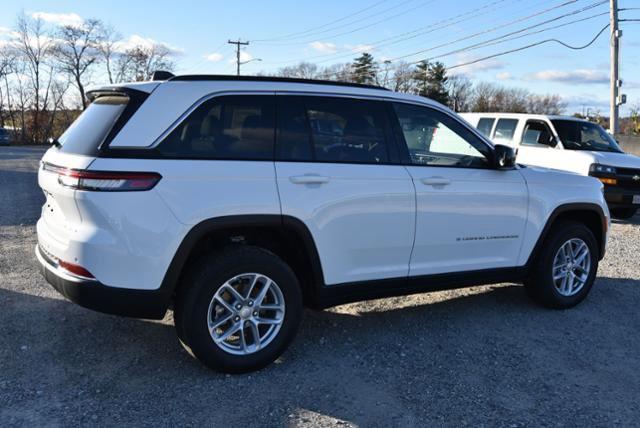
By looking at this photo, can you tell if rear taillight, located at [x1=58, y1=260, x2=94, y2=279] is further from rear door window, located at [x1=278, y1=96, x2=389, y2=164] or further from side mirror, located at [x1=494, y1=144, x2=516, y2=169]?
side mirror, located at [x1=494, y1=144, x2=516, y2=169]

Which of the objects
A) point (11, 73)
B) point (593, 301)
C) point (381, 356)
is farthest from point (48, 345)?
point (11, 73)

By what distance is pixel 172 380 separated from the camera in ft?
11.8

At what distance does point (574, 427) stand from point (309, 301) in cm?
183

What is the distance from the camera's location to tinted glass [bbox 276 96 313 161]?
3.76 m

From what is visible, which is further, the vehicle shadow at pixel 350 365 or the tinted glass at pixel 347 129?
the tinted glass at pixel 347 129

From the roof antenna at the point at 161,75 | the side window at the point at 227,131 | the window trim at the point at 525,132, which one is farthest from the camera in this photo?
the window trim at the point at 525,132

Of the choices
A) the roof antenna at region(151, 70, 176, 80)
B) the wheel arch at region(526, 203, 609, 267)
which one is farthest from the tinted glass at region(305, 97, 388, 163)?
the wheel arch at region(526, 203, 609, 267)

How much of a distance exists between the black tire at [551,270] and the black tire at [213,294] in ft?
7.99

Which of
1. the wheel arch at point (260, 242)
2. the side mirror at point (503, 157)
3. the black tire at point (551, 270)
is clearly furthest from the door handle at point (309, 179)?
the black tire at point (551, 270)

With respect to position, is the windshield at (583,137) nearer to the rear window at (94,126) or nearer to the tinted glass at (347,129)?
the tinted glass at (347,129)

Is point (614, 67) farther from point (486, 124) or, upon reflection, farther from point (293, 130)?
point (293, 130)

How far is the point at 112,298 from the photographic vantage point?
3281 mm

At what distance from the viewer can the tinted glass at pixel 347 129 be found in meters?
3.91

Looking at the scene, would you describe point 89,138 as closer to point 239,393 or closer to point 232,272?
point 232,272
